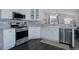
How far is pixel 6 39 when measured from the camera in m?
1.96

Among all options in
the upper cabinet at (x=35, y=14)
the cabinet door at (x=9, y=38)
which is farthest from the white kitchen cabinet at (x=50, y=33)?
the cabinet door at (x=9, y=38)

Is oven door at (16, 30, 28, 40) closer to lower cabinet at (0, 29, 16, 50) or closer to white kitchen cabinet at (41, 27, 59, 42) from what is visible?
lower cabinet at (0, 29, 16, 50)

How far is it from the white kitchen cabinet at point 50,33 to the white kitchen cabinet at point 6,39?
535 millimetres

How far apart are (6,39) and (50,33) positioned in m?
0.76

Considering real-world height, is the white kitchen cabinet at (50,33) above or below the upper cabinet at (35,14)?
below

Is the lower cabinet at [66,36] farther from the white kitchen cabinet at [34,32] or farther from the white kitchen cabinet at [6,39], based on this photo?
the white kitchen cabinet at [6,39]

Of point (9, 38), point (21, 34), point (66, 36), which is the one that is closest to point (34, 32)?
point (21, 34)

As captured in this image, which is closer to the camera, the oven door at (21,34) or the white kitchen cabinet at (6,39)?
the white kitchen cabinet at (6,39)

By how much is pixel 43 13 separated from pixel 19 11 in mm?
414

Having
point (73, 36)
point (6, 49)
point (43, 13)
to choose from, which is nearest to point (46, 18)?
point (43, 13)

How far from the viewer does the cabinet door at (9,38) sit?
1.96 meters

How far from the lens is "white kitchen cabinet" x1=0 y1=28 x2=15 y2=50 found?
1.95 m
